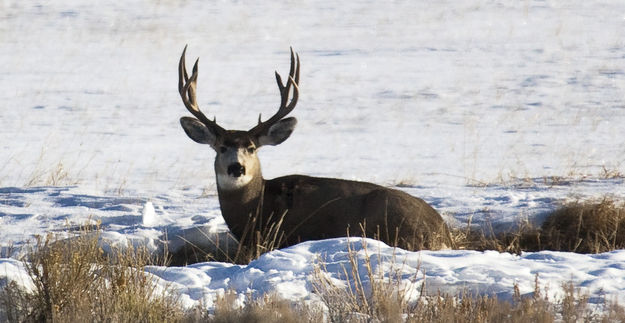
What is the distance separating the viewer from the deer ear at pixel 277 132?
9.09m

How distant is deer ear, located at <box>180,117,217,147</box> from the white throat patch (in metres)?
0.54

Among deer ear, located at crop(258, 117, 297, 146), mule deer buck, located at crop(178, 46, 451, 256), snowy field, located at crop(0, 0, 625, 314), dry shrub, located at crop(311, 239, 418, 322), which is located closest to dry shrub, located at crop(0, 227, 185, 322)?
snowy field, located at crop(0, 0, 625, 314)

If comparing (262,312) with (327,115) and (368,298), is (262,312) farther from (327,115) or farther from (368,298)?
(327,115)

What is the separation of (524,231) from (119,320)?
4.60 m

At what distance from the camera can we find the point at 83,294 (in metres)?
5.34

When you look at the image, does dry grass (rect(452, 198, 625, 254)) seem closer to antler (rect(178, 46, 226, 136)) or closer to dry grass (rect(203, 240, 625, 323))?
antler (rect(178, 46, 226, 136))

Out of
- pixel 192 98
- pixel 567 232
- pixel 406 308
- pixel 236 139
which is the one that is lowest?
pixel 567 232

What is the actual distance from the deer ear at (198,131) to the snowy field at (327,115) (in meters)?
0.74

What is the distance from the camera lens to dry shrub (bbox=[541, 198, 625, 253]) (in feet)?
28.3

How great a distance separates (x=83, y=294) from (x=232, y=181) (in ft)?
11.0

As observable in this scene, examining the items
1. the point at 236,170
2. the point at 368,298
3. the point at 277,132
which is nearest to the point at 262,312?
the point at 368,298

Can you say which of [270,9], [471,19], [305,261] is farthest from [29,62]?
[305,261]

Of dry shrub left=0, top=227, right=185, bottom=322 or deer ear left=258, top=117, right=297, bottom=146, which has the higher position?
deer ear left=258, top=117, right=297, bottom=146

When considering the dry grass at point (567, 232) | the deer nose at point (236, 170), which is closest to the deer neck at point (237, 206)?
the deer nose at point (236, 170)
